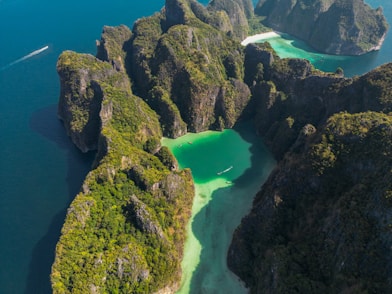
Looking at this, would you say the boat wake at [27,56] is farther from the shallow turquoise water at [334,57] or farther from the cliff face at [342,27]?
the cliff face at [342,27]

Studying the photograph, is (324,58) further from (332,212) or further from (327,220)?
(327,220)

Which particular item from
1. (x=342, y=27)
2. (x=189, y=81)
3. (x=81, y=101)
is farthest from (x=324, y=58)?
(x=81, y=101)

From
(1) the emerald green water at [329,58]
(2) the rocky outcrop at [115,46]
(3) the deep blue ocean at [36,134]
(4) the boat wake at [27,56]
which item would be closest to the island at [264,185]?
(2) the rocky outcrop at [115,46]

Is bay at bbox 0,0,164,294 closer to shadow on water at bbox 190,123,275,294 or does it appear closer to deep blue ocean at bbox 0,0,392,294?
deep blue ocean at bbox 0,0,392,294

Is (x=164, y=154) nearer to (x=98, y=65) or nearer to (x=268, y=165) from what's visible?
(x=268, y=165)

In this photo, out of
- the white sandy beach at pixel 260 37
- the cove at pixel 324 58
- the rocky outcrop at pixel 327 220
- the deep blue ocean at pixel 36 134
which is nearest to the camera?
the rocky outcrop at pixel 327 220

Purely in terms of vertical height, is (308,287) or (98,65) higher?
(98,65)

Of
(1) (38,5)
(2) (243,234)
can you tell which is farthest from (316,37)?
(1) (38,5)

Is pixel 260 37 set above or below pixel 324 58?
above
